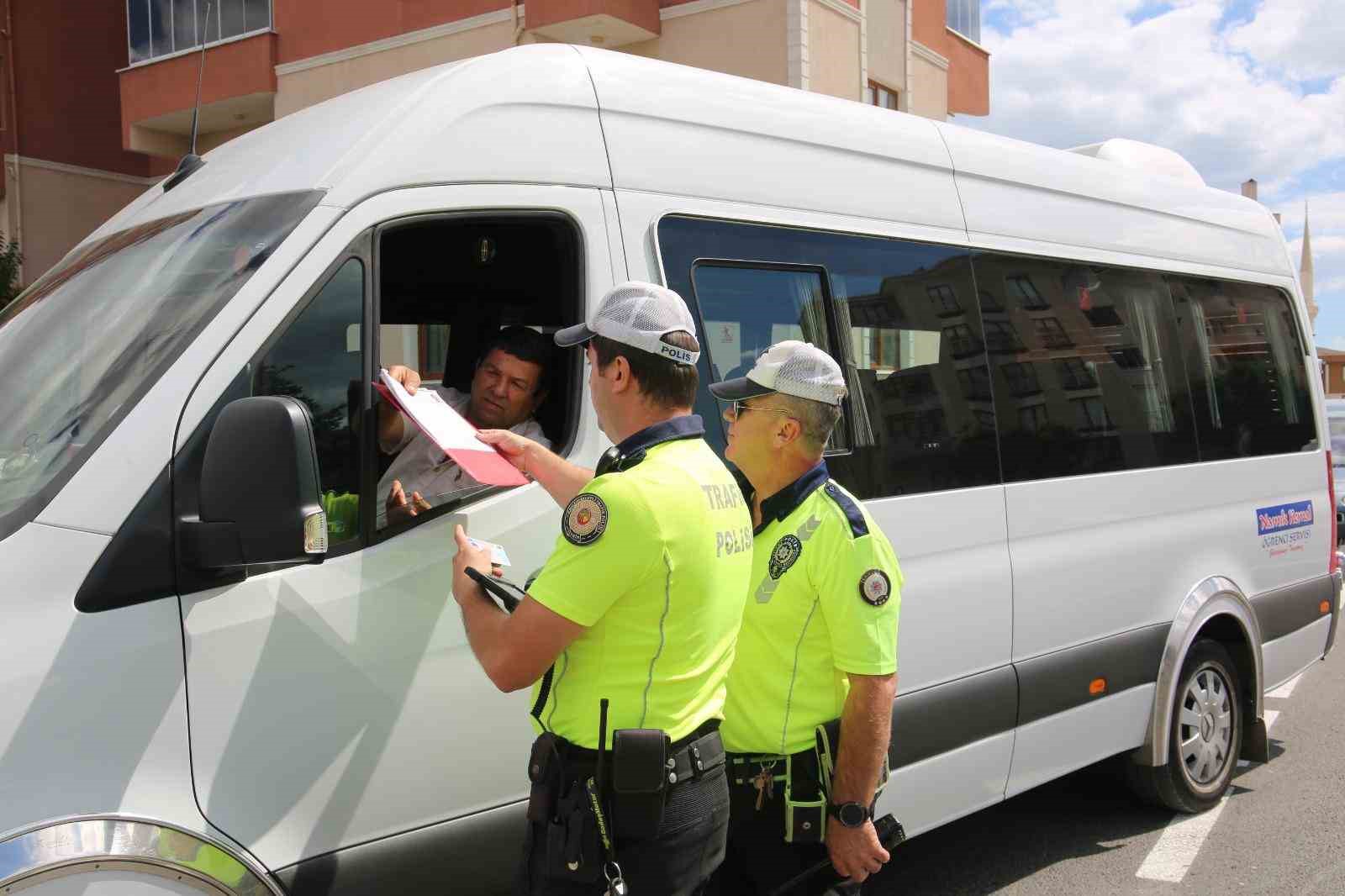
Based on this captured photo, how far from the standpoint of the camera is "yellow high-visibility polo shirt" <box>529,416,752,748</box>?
2.06 meters

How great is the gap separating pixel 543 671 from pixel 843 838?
0.86 meters

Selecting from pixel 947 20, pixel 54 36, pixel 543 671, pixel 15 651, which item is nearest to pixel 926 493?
pixel 543 671

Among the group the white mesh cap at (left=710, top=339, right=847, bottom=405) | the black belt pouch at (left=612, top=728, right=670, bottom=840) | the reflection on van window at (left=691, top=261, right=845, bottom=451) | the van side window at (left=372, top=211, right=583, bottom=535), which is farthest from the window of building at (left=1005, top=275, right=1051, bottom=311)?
the black belt pouch at (left=612, top=728, right=670, bottom=840)

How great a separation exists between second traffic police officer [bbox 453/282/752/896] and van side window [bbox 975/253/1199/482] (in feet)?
7.93

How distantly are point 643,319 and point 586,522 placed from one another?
38 cm

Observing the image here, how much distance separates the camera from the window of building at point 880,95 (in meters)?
18.2

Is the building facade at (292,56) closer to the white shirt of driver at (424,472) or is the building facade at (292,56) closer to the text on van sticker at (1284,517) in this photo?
the text on van sticker at (1284,517)

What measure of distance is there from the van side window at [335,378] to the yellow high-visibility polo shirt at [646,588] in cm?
68

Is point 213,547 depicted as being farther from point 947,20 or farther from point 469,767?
point 947,20

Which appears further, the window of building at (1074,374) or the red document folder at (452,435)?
the window of building at (1074,374)

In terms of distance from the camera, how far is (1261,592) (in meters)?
5.72

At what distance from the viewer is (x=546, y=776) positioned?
2.18m

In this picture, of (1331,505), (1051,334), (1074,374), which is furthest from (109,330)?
(1331,505)

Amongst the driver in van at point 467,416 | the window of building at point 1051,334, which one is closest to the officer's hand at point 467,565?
the driver in van at point 467,416
